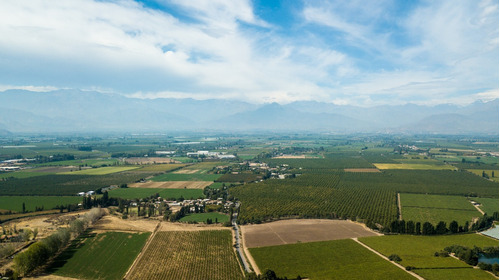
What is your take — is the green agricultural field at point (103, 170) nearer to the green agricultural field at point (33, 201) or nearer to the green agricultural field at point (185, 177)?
the green agricultural field at point (185, 177)

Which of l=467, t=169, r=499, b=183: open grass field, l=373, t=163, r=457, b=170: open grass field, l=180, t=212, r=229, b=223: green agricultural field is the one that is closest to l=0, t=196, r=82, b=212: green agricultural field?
l=180, t=212, r=229, b=223: green agricultural field

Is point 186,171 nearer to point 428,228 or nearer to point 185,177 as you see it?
point 185,177

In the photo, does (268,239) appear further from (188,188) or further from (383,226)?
(188,188)

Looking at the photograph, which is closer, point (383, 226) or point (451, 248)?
point (451, 248)

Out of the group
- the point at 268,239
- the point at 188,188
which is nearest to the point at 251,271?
the point at 268,239

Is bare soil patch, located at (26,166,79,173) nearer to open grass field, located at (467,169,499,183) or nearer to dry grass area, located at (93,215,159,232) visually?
dry grass area, located at (93,215,159,232)

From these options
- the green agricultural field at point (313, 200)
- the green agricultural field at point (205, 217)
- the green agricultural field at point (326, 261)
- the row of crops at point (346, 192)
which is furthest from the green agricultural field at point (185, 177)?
the green agricultural field at point (326, 261)
